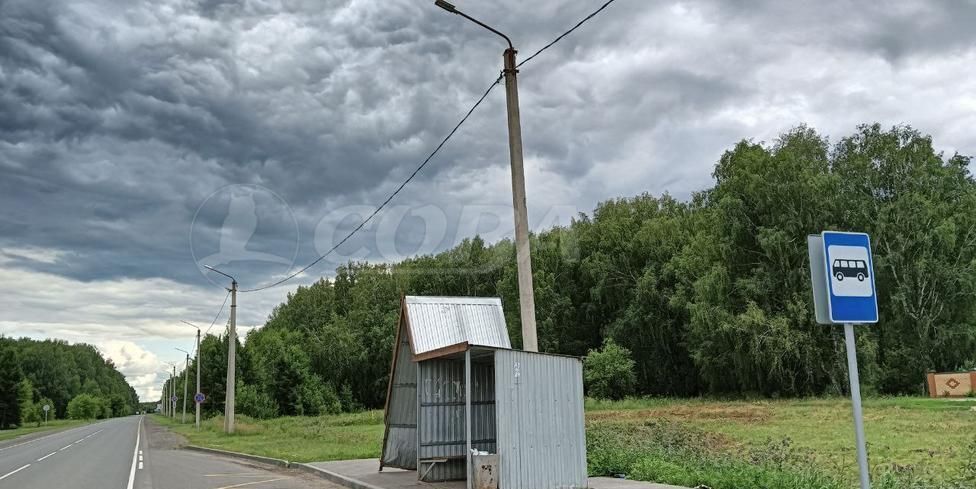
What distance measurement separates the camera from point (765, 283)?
159ft

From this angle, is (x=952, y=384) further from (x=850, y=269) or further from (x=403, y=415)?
(x=850, y=269)

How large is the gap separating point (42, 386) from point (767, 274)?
471 ft

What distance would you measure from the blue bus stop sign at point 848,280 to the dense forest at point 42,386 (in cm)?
9286

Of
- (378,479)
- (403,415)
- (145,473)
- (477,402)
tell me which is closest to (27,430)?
(145,473)

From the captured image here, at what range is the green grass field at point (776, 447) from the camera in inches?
487

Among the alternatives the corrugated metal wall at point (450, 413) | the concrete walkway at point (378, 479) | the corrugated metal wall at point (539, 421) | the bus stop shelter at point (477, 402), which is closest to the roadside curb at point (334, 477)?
the concrete walkway at point (378, 479)

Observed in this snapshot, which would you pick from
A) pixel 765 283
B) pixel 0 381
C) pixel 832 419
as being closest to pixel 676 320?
pixel 765 283

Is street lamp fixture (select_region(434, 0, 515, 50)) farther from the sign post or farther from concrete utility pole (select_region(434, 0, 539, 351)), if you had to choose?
the sign post

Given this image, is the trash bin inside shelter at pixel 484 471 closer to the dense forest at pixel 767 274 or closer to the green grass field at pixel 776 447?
the green grass field at pixel 776 447

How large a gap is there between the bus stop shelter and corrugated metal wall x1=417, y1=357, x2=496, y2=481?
0.07 feet

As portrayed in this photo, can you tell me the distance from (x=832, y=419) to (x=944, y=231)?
78.6 ft

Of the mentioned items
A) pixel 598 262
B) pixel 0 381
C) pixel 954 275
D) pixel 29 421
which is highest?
pixel 598 262

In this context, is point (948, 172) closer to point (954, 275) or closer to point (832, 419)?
point (954, 275)

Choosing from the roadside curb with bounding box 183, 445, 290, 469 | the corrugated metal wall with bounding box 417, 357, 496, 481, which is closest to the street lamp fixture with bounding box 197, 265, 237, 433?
the roadside curb with bounding box 183, 445, 290, 469
